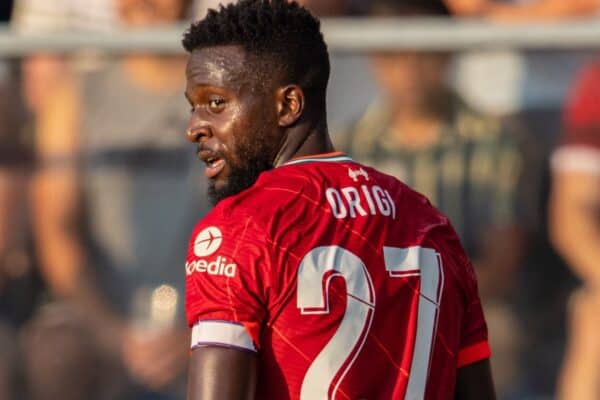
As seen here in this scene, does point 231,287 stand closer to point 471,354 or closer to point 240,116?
point 240,116

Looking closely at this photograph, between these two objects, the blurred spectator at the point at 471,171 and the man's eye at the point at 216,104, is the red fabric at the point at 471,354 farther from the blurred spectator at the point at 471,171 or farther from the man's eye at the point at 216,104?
the blurred spectator at the point at 471,171

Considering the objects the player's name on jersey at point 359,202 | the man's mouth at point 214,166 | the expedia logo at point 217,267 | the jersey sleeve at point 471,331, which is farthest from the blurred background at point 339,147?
the expedia logo at point 217,267

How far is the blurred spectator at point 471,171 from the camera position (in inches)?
205

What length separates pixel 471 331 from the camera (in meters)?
3.00

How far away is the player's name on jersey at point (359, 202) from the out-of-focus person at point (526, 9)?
9.21 feet

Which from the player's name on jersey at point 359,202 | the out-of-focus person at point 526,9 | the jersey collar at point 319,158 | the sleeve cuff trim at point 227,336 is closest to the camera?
the sleeve cuff trim at point 227,336

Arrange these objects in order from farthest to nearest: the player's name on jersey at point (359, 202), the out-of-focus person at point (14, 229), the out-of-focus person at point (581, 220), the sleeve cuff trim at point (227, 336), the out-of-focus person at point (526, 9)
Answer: the out-of-focus person at point (14, 229), the out-of-focus person at point (526, 9), the out-of-focus person at point (581, 220), the player's name on jersey at point (359, 202), the sleeve cuff trim at point (227, 336)

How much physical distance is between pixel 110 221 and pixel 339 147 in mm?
1100

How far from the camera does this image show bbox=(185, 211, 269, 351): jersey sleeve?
102 inches

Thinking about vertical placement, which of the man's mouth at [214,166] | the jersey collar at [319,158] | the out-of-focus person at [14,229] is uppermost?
the jersey collar at [319,158]

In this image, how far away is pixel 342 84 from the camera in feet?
17.5

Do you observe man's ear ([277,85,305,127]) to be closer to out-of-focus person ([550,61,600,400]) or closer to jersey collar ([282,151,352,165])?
jersey collar ([282,151,352,165])

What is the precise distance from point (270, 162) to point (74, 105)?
2.83 metres


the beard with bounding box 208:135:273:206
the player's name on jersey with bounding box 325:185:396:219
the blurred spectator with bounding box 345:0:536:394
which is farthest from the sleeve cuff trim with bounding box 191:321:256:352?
the blurred spectator with bounding box 345:0:536:394
